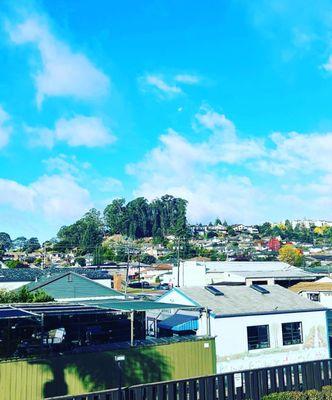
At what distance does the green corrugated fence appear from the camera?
1431cm

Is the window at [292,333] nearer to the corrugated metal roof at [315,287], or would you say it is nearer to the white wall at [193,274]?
the corrugated metal roof at [315,287]

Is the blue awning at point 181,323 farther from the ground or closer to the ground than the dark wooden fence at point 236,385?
farther from the ground

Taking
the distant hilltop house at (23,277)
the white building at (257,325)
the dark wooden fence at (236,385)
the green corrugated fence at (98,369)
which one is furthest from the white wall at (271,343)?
the distant hilltop house at (23,277)

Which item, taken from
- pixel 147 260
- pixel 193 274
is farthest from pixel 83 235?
pixel 193 274

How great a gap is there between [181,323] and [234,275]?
4250 centimetres

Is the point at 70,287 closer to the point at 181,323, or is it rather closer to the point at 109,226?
the point at 181,323

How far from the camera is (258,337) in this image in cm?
2173

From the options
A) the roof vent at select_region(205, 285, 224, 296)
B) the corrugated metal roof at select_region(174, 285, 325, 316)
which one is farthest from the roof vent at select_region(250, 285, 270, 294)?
the roof vent at select_region(205, 285, 224, 296)

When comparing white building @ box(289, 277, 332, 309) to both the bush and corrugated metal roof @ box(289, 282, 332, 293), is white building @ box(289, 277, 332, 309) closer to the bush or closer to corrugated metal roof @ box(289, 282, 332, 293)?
corrugated metal roof @ box(289, 282, 332, 293)

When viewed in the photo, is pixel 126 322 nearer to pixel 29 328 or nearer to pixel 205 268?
pixel 29 328

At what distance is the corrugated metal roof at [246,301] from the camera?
21438 mm

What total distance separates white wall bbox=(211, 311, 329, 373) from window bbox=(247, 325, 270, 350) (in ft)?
0.59

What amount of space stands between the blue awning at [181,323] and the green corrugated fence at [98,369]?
1887 mm

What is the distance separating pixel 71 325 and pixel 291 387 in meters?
12.1
